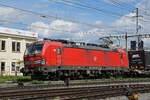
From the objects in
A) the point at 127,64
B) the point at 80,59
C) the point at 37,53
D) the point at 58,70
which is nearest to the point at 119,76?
the point at 127,64

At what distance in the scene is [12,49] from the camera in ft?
127

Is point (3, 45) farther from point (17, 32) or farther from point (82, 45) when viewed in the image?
point (82, 45)

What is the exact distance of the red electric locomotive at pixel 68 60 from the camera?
2094 centimetres

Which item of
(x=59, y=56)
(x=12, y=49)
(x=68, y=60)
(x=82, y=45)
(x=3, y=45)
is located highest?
(x=3, y=45)

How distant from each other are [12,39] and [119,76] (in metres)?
17.6

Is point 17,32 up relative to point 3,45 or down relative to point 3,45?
up

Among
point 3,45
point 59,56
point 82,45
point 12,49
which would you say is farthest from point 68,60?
point 12,49

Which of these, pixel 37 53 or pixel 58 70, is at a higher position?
pixel 37 53

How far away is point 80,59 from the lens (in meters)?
24.4

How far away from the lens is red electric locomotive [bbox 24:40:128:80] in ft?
68.7

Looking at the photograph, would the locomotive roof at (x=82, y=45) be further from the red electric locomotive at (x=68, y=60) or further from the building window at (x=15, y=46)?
the building window at (x=15, y=46)

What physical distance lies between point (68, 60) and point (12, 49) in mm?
18191

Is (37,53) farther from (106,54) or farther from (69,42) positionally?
(106,54)

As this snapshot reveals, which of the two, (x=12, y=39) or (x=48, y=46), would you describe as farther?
(x=12, y=39)
